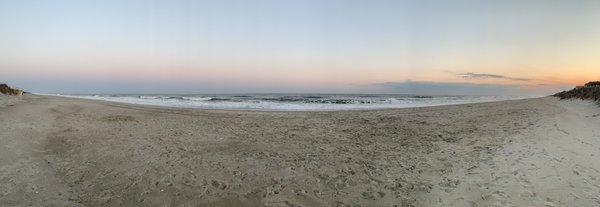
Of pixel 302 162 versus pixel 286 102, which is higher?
pixel 286 102

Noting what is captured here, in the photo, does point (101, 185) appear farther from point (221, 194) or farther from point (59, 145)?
point (59, 145)

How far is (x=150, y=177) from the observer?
30.3 feet

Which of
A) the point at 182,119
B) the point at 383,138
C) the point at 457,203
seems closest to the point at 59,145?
the point at 182,119

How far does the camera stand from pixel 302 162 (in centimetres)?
1030

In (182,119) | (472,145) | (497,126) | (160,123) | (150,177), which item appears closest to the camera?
(150,177)

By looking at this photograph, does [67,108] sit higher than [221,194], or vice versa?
[67,108]

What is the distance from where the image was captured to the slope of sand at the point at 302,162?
8.21m

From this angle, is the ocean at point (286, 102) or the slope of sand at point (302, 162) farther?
the ocean at point (286, 102)

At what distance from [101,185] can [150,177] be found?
3.17ft

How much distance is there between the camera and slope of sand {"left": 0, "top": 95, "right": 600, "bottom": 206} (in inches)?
323

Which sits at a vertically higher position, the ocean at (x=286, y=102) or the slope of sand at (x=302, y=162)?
the ocean at (x=286, y=102)

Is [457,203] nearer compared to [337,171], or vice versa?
[457,203]

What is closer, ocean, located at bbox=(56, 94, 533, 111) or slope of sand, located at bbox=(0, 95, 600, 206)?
slope of sand, located at bbox=(0, 95, 600, 206)

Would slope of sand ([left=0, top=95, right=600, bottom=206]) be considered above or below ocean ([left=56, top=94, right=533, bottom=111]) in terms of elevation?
below
